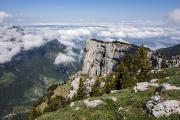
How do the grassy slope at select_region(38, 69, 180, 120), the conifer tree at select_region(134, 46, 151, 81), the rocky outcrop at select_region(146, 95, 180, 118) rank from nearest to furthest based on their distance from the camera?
1. the rocky outcrop at select_region(146, 95, 180, 118)
2. the grassy slope at select_region(38, 69, 180, 120)
3. the conifer tree at select_region(134, 46, 151, 81)

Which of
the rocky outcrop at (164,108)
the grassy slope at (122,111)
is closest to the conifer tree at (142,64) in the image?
the grassy slope at (122,111)

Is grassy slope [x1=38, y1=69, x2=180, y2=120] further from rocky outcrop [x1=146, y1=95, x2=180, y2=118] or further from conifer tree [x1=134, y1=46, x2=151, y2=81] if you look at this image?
conifer tree [x1=134, y1=46, x2=151, y2=81]

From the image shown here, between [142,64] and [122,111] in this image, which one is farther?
[142,64]

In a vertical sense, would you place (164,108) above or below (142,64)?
above

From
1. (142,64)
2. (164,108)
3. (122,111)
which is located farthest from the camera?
(142,64)

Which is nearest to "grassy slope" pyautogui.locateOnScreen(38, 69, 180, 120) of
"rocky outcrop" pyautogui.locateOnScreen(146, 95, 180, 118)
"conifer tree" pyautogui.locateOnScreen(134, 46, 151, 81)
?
"rocky outcrop" pyautogui.locateOnScreen(146, 95, 180, 118)

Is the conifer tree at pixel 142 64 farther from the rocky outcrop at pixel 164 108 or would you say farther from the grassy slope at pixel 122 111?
the rocky outcrop at pixel 164 108

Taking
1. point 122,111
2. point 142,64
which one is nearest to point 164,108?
point 122,111

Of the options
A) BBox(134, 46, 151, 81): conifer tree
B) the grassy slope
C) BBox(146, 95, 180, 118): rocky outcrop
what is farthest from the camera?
BBox(134, 46, 151, 81): conifer tree

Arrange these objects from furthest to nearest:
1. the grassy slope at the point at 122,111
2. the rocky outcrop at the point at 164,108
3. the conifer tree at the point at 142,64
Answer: the conifer tree at the point at 142,64
the grassy slope at the point at 122,111
the rocky outcrop at the point at 164,108

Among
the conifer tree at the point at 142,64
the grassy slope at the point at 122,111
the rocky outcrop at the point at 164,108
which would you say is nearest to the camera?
the rocky outcrop at the point at 164,108

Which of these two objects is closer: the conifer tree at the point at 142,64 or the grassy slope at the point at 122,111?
the grassy slope at the point at 122,111

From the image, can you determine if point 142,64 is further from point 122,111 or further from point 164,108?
point 164,108

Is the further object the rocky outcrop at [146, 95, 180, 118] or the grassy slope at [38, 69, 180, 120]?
the grassy slope at [38, 69, 180, 120]
